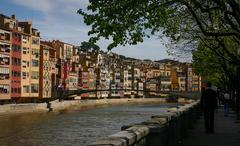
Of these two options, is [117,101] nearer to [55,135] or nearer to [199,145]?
[55,135]

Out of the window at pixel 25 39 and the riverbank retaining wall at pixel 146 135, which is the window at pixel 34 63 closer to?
the window at pixel 25 39

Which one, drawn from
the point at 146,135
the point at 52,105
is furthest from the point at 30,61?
the point at 146,135

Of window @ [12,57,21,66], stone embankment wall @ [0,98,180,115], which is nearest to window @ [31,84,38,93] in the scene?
stone embankment wall @ [0,98,180,115]

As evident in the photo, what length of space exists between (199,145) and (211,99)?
4179 mm

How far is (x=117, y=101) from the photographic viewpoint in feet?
604

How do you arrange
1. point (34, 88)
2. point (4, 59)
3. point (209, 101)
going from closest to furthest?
point (209, 101), point (4, 59), point (34, 88)

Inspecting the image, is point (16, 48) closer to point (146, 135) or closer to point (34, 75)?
point (34, 75)

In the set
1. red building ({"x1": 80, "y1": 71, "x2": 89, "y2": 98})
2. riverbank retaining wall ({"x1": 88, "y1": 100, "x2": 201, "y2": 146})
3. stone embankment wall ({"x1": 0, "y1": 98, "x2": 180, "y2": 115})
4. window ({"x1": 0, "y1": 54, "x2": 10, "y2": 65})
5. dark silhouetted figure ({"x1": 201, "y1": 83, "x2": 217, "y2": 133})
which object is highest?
window ({"x1": 0, "y1": 54, "x2": 10, "y2": 65})

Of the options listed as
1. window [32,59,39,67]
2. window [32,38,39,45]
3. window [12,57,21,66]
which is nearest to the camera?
window [12,57,21,66]

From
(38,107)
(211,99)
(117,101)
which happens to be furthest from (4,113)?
(117,101)

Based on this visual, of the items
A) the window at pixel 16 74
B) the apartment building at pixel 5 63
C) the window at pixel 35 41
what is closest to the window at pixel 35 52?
the window at pixel 35 41

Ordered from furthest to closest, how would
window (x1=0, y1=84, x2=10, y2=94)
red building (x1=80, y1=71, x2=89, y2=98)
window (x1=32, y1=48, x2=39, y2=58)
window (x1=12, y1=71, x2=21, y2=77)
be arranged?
red building (x1=80, y1=71, x2=89, y2=98)
window (x1=32, y1=48, x2=39, y2=58)
window (x1=12, y1=71, x2=21, y2=77)
window (x1=0, y1=84, x2=10, y2=94)

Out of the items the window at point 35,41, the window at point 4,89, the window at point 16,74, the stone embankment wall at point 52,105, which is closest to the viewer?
the stone embankment wall at point 52,105

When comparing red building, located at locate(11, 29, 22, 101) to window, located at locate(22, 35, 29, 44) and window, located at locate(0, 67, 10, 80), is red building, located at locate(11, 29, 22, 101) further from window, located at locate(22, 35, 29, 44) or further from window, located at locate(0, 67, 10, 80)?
window, located at locate(0, 67, 10, 80)
